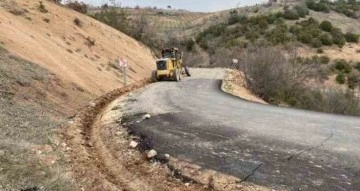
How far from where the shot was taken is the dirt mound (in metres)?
21.8

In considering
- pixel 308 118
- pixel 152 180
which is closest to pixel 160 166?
pixel 152 180

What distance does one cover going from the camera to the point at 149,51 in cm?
4969

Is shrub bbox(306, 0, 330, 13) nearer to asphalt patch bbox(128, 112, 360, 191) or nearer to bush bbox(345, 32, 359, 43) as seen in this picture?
bush bbox(345, 32, 359, 43)

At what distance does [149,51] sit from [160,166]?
4055 centimetres

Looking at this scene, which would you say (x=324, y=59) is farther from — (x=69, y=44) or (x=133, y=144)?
(x=133, y=144)

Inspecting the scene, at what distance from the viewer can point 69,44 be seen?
30469 millimetres

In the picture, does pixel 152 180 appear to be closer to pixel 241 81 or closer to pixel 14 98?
pixel 14 98

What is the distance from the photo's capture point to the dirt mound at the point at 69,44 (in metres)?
21.8

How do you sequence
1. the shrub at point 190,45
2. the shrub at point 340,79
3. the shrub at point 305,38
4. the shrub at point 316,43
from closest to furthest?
the shrub at point 340,79, the shrub at point 316,43, the shrub at point 305,38, the shrub at point 190,45

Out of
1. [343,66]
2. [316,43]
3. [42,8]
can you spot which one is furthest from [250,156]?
[316,43]

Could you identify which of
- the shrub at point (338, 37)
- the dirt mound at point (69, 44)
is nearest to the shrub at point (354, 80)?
the shrub at point (338, 37)

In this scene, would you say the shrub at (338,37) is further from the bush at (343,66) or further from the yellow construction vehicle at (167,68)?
the yellow construction vehicle at (167,68)

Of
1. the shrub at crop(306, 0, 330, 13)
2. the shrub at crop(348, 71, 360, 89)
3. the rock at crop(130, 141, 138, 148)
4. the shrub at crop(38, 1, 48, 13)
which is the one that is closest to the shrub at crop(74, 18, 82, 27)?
the shrub at crop(38, 1, 48, 13)

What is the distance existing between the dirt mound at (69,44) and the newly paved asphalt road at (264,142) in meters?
7.06
